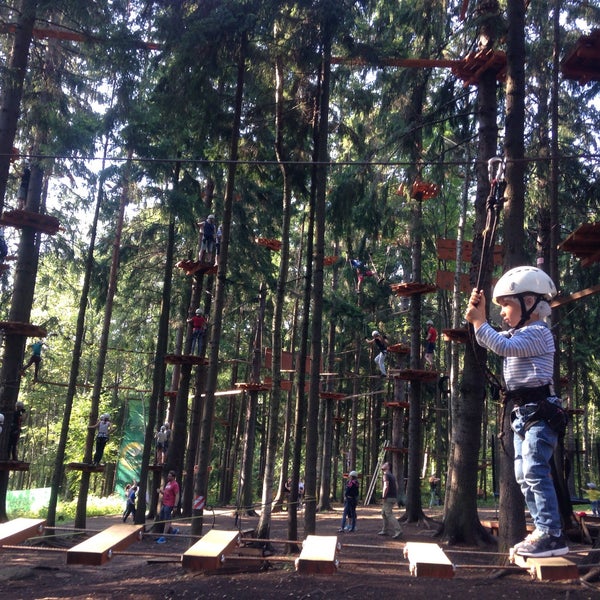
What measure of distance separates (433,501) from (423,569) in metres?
25.2

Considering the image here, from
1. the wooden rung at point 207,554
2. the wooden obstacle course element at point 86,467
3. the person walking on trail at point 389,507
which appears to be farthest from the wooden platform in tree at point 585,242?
the wooden obstacle course element at point 86,467

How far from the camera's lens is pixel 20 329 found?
13.8 metres

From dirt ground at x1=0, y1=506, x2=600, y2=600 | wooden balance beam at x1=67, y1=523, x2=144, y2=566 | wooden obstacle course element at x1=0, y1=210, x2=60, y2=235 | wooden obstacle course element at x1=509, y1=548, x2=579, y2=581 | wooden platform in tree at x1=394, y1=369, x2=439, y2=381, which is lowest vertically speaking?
dirt ground at x1=0, y1=506, x2=600, y2=600

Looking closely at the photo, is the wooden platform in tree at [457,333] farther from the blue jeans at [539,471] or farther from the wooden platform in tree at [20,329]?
the wooden platform in tree at [20,329]

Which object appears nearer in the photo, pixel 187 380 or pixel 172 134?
pixel 172 134

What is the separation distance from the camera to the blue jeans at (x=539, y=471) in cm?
371

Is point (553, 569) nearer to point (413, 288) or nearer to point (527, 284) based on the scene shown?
point (527, 284)

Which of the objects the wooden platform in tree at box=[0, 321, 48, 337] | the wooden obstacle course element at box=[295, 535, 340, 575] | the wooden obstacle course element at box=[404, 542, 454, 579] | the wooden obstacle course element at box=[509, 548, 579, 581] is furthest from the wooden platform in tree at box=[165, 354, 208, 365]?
the wooden obstacle course element at box=[509, 548, 579, 581]

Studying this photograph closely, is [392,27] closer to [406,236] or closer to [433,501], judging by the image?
[406,236]

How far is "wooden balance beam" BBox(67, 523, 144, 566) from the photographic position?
152 inches

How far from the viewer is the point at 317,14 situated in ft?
38.6

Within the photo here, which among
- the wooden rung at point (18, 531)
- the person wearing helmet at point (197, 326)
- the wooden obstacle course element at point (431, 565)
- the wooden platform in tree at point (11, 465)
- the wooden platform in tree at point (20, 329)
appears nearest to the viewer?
the wooden obstacle course element at point (431, 565)

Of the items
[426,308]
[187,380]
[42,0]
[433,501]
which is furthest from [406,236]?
[42,0]

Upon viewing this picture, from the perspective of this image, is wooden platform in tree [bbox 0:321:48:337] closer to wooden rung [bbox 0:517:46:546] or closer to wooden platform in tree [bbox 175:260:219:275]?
wooden platform in tree [bbox 175:260:219:275]
